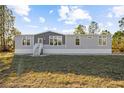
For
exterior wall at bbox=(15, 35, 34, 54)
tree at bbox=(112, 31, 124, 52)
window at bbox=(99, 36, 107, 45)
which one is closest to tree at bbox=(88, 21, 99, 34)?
tree at bbox=(112, 31, 124, 52)

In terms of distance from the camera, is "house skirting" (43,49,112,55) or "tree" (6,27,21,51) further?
"tree" (6,27,21,51)

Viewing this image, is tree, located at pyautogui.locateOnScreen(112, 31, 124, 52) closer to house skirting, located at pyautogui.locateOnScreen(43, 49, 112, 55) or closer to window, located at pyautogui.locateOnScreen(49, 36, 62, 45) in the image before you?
house skirting, located at pyautogui.locateOnScreen(43, 49, 112, 55)

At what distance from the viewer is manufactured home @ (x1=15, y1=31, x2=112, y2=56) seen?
11469mm

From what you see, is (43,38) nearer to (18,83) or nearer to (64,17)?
(64,17)

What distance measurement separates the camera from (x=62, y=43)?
11562 millimetres

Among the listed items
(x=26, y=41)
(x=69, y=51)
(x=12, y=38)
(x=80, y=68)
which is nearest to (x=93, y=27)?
(x=69, y=51)

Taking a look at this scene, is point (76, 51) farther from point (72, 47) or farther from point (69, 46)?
point (69, 46)

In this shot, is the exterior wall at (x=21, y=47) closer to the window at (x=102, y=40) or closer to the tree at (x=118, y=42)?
the window at (x=102, y=40)

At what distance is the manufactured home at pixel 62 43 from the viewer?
11.5m

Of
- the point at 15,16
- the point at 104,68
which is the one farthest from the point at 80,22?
the point at 104,68

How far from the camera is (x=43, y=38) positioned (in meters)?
11.6

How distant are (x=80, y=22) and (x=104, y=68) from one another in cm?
789

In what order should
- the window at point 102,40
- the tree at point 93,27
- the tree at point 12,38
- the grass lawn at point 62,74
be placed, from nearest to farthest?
the grass lawn at point 62,74, the window at point 102,40, the tree at point 12,38, the tree at point 93,27

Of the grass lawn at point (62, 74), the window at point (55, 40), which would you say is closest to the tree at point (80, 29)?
the window at point (55, 40)
